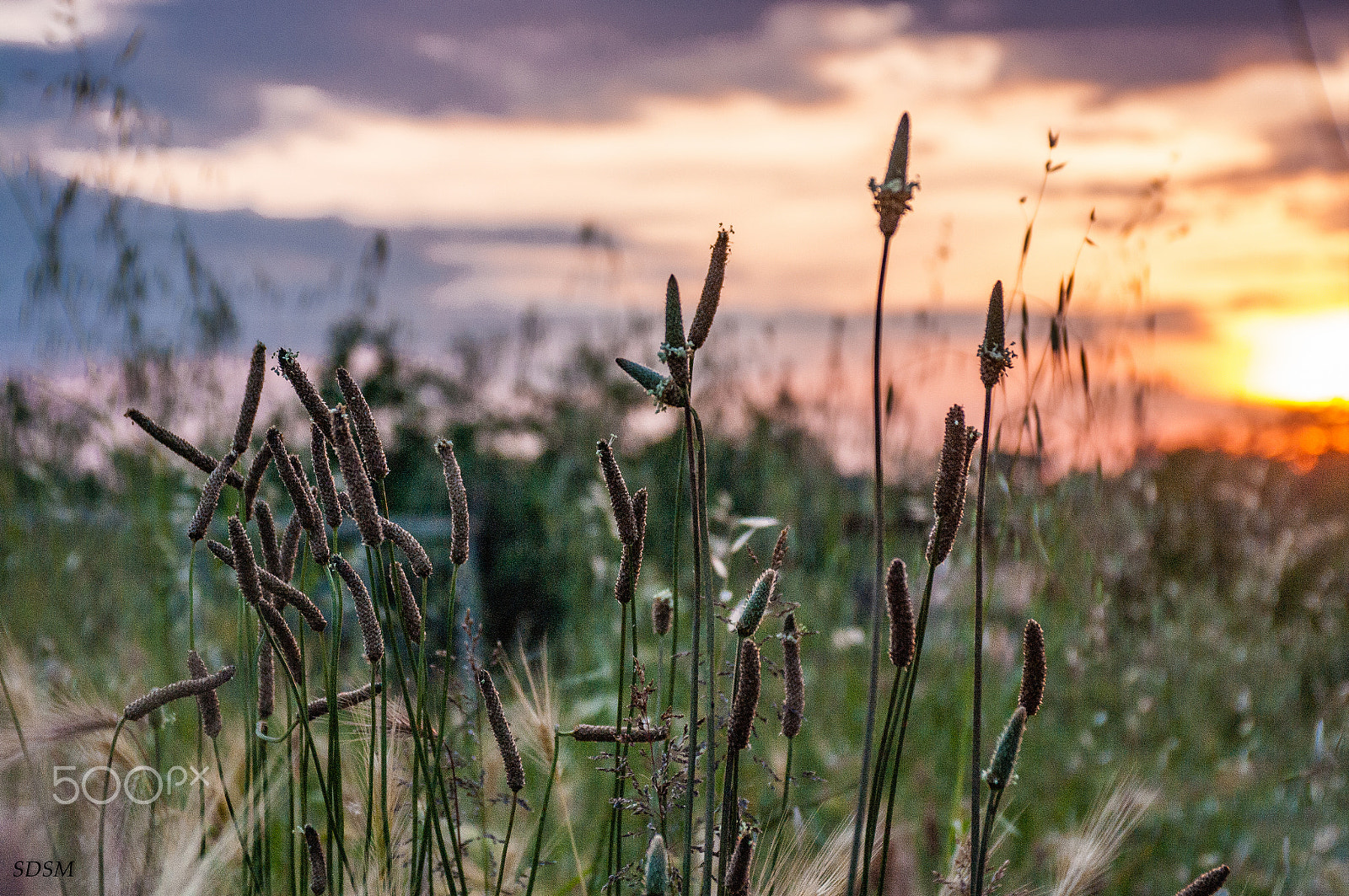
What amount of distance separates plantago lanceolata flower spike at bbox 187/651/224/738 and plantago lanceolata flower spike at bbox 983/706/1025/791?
79 cm

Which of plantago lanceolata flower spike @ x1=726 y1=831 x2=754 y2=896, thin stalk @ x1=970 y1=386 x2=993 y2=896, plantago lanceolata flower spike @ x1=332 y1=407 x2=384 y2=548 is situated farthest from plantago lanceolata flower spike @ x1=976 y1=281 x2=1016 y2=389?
plantago lanceolata flower spike @ x1=332 y1=407 x2=384 y2=548

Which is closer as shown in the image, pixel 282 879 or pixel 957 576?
pixel 282 879

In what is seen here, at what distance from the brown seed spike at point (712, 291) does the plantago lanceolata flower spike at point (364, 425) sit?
0.95 feet

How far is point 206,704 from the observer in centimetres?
114

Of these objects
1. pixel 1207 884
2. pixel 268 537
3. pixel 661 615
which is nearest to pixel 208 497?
pixel 268 537

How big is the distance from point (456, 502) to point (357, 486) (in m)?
0.09

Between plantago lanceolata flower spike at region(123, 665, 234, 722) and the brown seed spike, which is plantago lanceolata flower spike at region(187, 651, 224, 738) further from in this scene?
the brown seed spike

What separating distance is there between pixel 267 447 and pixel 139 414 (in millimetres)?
114

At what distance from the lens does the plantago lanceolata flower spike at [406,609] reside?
101 cm

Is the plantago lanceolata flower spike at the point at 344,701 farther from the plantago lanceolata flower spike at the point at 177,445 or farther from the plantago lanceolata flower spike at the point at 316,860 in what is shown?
the plantago lanceolata flower spike at the point at 177,445

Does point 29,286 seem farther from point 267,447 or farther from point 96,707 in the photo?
point 267,447

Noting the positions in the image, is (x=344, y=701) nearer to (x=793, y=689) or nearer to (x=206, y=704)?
(x=206, y=704)

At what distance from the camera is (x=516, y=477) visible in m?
5.20

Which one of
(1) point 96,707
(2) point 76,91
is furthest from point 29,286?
(1) point 96,707
